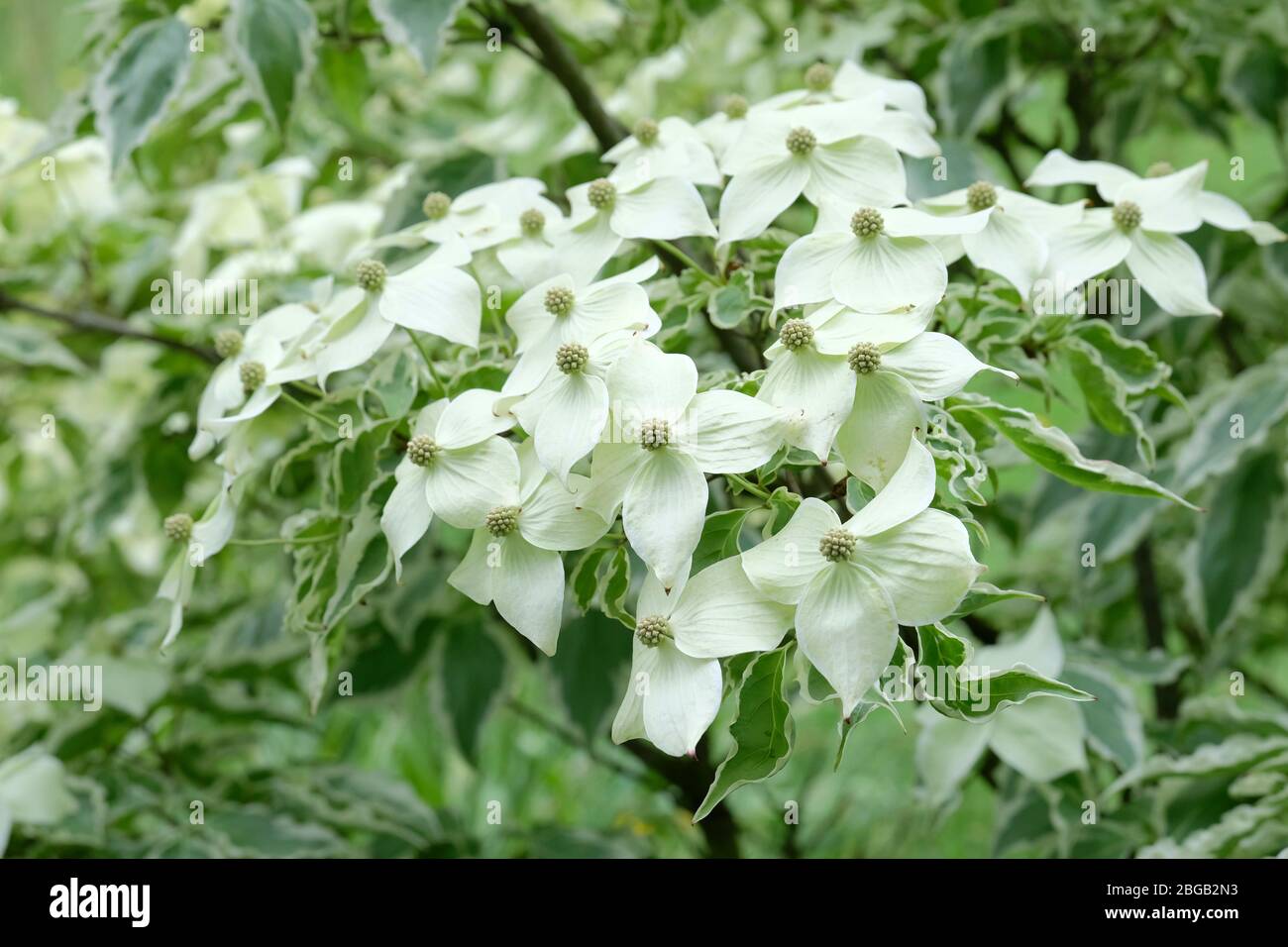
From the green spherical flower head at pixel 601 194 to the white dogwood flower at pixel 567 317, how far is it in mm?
62

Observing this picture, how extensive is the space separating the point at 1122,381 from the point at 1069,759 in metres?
0.34

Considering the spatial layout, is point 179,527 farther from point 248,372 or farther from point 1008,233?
point 1008,233

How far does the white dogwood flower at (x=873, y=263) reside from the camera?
601mm

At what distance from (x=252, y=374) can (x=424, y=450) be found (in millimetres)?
158

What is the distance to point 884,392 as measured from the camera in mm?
554

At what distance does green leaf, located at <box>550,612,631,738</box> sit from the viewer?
3.38 ft

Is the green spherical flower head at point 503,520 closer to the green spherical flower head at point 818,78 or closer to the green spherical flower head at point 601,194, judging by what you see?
the green spherical flower head at point 601,194

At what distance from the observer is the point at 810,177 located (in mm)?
691

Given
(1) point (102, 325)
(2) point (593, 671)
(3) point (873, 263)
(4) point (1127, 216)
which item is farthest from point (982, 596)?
(1) point (102, 325)

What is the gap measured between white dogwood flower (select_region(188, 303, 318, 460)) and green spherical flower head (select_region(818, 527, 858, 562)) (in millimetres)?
330

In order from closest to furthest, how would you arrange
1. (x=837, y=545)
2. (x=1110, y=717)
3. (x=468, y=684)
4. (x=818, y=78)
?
(x=837, y=545), (x=818, y=78), (x=1110, y=717), (x=468, y=684)

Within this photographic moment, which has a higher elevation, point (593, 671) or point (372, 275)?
point (372, 275)
